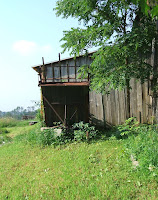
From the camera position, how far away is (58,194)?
10.9ft

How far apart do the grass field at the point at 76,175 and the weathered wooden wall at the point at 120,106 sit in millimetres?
1737

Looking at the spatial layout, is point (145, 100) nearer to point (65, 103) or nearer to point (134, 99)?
point (134, 99)

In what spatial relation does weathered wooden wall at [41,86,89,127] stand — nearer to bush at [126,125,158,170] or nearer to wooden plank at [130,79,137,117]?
wooden plank at [130,79,137,117]

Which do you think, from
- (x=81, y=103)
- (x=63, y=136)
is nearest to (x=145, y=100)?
(x=81, y=103)

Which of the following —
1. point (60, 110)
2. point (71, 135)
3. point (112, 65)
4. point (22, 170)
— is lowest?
point (22, 170)

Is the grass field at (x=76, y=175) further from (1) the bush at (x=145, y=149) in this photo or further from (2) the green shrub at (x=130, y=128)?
(2) the green shrub at (x=130, y=128)

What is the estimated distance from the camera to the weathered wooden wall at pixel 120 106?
254 inches

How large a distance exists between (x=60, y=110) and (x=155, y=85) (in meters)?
3.79

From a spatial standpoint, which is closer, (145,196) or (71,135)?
(145,196)

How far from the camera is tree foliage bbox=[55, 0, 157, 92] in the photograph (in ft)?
16.5

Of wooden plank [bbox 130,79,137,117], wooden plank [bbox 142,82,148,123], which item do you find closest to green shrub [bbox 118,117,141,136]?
wooden plank [bbox 142,82,148,123]

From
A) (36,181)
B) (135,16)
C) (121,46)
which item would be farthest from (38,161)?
(135,16)

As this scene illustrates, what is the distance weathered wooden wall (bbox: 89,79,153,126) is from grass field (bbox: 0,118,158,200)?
174cm

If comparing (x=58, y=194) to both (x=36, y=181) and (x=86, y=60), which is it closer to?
(x=36, y=181)
